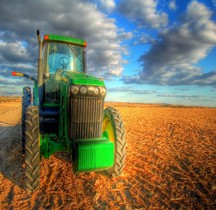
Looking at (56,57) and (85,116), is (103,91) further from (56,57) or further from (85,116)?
(56,57)

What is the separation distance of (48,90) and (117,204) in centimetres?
364

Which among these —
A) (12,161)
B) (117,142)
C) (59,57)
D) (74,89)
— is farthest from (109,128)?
(12,161)

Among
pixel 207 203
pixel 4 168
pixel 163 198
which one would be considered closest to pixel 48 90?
pixel 4 168

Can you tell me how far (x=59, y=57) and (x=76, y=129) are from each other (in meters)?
2.50

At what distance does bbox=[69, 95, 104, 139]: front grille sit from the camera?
420 cm

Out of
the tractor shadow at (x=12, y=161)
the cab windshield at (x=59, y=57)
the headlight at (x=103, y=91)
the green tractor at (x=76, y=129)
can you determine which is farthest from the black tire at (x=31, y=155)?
the cab windshield at (x=59, y=57)

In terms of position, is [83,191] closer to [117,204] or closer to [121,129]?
[117,204]

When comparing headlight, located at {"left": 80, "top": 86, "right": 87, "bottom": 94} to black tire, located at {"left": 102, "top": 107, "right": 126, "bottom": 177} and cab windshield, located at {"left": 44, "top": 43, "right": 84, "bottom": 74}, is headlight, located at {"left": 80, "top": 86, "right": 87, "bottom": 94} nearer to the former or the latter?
black tire, located at {"left": 102, "top": 107, "right": 126, "bottom": 177}

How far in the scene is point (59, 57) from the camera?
571 centimetres

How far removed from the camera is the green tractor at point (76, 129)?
4.03 m

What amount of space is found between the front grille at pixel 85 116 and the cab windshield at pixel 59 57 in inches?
75.0

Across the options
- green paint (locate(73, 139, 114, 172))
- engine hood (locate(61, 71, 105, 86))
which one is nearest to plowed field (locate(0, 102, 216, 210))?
green paint (locate(73, 139, 114, 172))

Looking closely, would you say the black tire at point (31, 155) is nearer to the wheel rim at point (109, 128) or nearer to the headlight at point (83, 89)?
the headlight at point (83, 89)

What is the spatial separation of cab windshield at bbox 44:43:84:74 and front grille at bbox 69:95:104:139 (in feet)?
6.25
